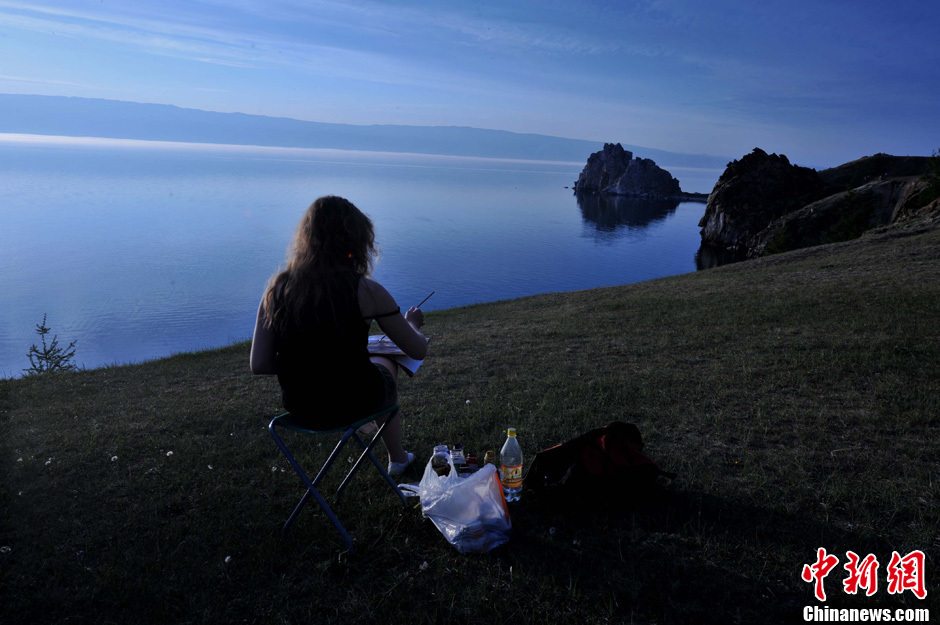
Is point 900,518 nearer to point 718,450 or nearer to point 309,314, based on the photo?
point 718,450

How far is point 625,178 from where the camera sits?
6289 inches

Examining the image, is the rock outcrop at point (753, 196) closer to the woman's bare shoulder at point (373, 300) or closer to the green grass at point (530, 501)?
the green grass at point (530, 501)

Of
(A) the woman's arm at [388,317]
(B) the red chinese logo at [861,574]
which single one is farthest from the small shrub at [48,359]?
(B) the red chinese logo at [861,574]

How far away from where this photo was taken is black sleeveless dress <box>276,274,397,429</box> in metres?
3.60

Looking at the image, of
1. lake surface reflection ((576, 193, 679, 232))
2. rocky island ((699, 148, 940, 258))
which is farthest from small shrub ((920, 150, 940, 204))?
lake surface reflection ((576, 193, 679, 232))

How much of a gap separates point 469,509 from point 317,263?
6.39ft

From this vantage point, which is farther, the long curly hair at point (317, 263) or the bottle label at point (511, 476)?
the bottle label at point (511, 476)

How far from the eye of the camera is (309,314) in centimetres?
358

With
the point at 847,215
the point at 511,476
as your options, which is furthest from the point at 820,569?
the point at 847,215

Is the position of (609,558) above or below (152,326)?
above

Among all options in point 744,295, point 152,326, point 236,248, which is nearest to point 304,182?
point 236,248

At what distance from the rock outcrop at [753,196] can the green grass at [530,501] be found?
7021cm

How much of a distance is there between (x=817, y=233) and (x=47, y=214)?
87.6m

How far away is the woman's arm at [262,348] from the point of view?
12.5 ft
